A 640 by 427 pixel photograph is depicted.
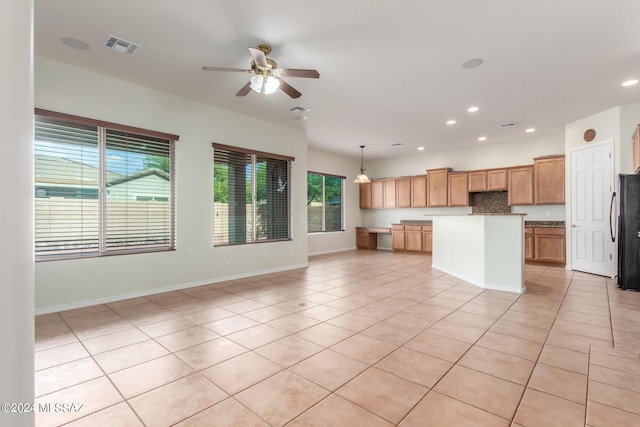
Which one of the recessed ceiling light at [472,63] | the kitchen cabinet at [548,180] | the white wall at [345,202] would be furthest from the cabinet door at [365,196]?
the recessed ceiling light at [472,63]

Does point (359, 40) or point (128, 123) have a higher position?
point (359, 40)

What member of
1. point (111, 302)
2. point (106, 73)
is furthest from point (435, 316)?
point (106, 73)

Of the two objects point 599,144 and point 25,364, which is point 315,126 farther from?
point 25,364

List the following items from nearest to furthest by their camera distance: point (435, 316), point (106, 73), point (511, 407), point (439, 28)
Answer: point (511, 407) < point (439, 28) < point (435, 316) < point (106, 73)

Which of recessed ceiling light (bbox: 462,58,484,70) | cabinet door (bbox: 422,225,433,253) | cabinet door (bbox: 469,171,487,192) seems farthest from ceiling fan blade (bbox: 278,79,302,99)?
cabinet door (bbox: 422,225,433,253)

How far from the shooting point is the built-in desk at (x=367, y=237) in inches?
396

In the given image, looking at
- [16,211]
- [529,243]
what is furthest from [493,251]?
[16,211]

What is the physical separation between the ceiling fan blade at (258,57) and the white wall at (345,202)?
18.4 ft

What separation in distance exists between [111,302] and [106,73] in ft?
9.89

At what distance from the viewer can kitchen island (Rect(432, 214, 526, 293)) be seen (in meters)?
4.57

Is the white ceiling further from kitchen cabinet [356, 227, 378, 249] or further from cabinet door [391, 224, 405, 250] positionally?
kitchen cabinet [356, 227, 378, 249]

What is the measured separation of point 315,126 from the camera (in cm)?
645

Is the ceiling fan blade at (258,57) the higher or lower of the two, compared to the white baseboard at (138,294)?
higher

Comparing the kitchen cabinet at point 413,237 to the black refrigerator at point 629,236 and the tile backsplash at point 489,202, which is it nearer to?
the tile backsplash at point 489,202
